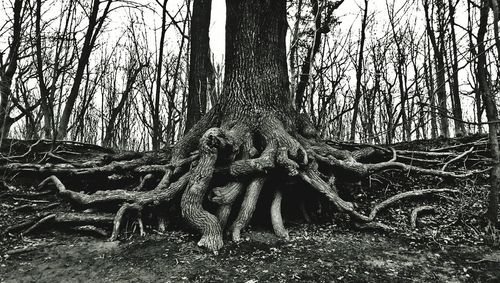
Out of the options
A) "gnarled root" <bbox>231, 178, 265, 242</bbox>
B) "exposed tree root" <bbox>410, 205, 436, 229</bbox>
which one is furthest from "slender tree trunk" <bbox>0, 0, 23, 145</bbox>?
"exposed tree root" <bbox>410, 205, 436, 229</bbox>

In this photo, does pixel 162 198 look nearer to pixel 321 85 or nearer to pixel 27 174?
pixel 27 174

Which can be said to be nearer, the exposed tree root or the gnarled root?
the gnarled root

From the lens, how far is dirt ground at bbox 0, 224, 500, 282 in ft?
8.89

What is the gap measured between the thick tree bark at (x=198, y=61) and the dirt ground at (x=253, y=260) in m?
3.99

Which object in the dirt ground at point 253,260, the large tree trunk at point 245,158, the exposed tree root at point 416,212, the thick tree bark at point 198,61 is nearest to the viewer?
the dirt ground at point 253,260

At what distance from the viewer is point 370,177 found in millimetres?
4992

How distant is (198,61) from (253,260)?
5453mm

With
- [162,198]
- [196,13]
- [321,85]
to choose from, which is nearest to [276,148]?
[162,198]

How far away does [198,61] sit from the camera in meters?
7.36

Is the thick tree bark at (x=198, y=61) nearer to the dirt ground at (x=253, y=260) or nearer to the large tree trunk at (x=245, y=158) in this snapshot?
the large tree trunk at (x=245, y=158)

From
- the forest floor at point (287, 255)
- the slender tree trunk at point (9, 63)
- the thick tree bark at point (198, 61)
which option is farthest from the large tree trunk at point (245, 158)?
the thick tree bark at point (198, 61)

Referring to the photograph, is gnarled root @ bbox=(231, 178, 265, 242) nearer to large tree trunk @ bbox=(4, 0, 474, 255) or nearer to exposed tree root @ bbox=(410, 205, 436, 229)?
large tree trunk @ bbox=(4, 0, 474, 255)

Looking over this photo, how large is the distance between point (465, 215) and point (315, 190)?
186 centimetres

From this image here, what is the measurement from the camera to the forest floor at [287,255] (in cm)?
273
